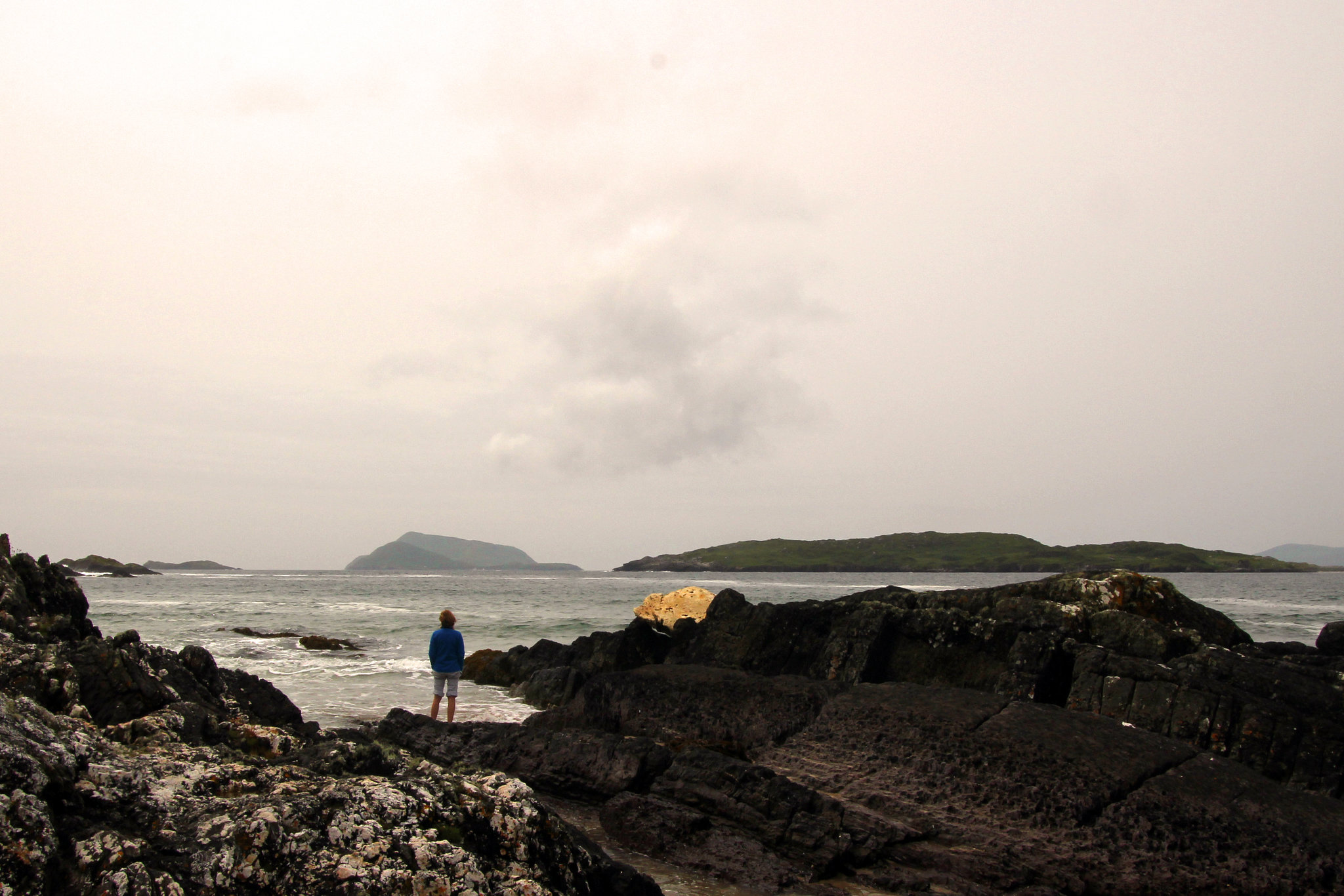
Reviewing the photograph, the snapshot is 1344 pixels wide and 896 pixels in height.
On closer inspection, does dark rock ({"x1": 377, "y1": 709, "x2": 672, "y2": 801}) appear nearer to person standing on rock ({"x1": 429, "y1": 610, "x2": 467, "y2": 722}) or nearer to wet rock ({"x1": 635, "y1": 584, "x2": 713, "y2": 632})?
person standing on rock ({"x1": 429, "y1": 610, "x2": 467, "y2": 722})

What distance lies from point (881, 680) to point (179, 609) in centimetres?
5841

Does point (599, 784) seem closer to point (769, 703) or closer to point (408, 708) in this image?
point (769, 703)

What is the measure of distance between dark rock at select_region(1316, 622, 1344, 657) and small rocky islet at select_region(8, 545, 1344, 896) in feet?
14.3

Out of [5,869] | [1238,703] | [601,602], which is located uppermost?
[5,869]

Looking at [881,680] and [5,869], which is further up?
[5,869]

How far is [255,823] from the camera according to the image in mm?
4566

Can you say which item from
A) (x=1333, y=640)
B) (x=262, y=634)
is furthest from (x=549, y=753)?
(x=262, y=634)

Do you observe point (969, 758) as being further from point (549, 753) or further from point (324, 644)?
point (324, 644)

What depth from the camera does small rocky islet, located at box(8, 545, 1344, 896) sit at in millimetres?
4609

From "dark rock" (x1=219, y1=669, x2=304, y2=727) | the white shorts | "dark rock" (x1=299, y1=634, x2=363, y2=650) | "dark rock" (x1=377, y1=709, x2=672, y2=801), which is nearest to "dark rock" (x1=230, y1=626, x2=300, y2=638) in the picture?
"dark rock" (x1=299, y1=634, x2=363, y2=650)

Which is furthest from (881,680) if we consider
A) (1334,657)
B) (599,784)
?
(1334,657)

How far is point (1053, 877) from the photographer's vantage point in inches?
335

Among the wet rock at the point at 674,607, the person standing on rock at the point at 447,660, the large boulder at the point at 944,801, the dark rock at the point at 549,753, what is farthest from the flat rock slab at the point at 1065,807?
the wet rock at the point at 674,607

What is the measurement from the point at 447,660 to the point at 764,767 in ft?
24.8
